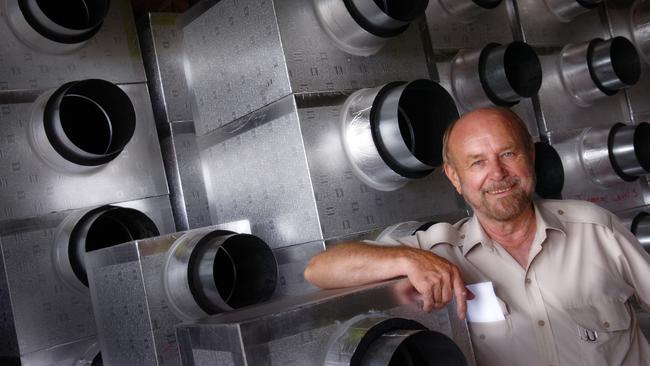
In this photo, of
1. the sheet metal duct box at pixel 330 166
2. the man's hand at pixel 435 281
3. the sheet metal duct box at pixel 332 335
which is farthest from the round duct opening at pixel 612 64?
the sheet metal duct box at pixel 332 335

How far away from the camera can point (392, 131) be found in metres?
2.72

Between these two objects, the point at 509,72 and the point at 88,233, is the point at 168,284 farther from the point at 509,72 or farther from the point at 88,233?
the point at 509,72

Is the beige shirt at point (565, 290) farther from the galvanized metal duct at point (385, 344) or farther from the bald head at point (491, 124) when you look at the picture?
the galvanized metal duct at point (385, 344)

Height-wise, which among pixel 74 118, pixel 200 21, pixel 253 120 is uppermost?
pixel 200 21

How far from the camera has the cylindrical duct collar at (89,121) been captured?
9.86ft

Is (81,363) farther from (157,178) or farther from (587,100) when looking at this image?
(587,100)

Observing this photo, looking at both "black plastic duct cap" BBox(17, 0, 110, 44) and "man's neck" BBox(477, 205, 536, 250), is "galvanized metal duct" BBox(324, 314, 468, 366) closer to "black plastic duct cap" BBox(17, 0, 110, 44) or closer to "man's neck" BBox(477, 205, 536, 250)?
"man's neck" BBox(477, 205, 536, 250)

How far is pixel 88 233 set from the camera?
10.1 feet

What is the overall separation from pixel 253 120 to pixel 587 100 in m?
2.16

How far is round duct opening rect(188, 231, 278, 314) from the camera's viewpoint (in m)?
2.70

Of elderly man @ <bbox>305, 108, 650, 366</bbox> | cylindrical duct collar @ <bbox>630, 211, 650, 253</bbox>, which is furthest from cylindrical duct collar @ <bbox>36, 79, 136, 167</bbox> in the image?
cylindrical duct collar @ <bbox>630, 211, 650, 253</bbox>

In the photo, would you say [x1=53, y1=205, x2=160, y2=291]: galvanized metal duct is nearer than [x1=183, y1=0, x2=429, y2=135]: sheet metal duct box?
No

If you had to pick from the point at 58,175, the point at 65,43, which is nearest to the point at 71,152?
the point at 58,175

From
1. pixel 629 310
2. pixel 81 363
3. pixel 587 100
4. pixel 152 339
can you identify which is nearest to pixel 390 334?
pixel 629 310
